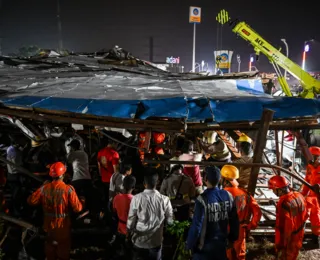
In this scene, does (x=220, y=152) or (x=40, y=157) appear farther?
(x=40, y=157)

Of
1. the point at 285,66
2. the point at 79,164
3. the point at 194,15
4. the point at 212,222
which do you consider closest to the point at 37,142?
the point at 79,164

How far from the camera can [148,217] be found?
413 centimetres

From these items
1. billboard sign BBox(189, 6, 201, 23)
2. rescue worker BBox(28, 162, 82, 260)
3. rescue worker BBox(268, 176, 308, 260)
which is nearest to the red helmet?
rescue worker BBox(28, 162, 82, 260)

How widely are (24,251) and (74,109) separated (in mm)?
3239

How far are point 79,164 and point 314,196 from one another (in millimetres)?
5258

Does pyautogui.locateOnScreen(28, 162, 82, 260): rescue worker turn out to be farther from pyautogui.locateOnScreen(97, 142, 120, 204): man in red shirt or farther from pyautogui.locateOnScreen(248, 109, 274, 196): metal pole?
pyautogui.locateOnScreen(248, 109, 274, 196): metal pole

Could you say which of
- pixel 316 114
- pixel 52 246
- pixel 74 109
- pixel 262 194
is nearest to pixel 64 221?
pixel 52 246

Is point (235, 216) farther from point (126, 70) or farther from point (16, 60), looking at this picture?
point (16, 60)

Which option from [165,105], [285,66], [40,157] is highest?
[285,66]

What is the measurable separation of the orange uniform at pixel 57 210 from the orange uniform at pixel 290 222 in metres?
3.64

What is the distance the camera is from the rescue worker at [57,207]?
4.59 metres

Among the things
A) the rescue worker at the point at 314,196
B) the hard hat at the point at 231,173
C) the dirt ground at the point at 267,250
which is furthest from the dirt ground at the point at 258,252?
the hard hat at the point at 231,173

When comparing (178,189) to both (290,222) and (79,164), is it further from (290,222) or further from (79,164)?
(79,164)

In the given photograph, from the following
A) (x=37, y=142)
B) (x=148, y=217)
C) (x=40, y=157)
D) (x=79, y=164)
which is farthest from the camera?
(x=40, y=157)
